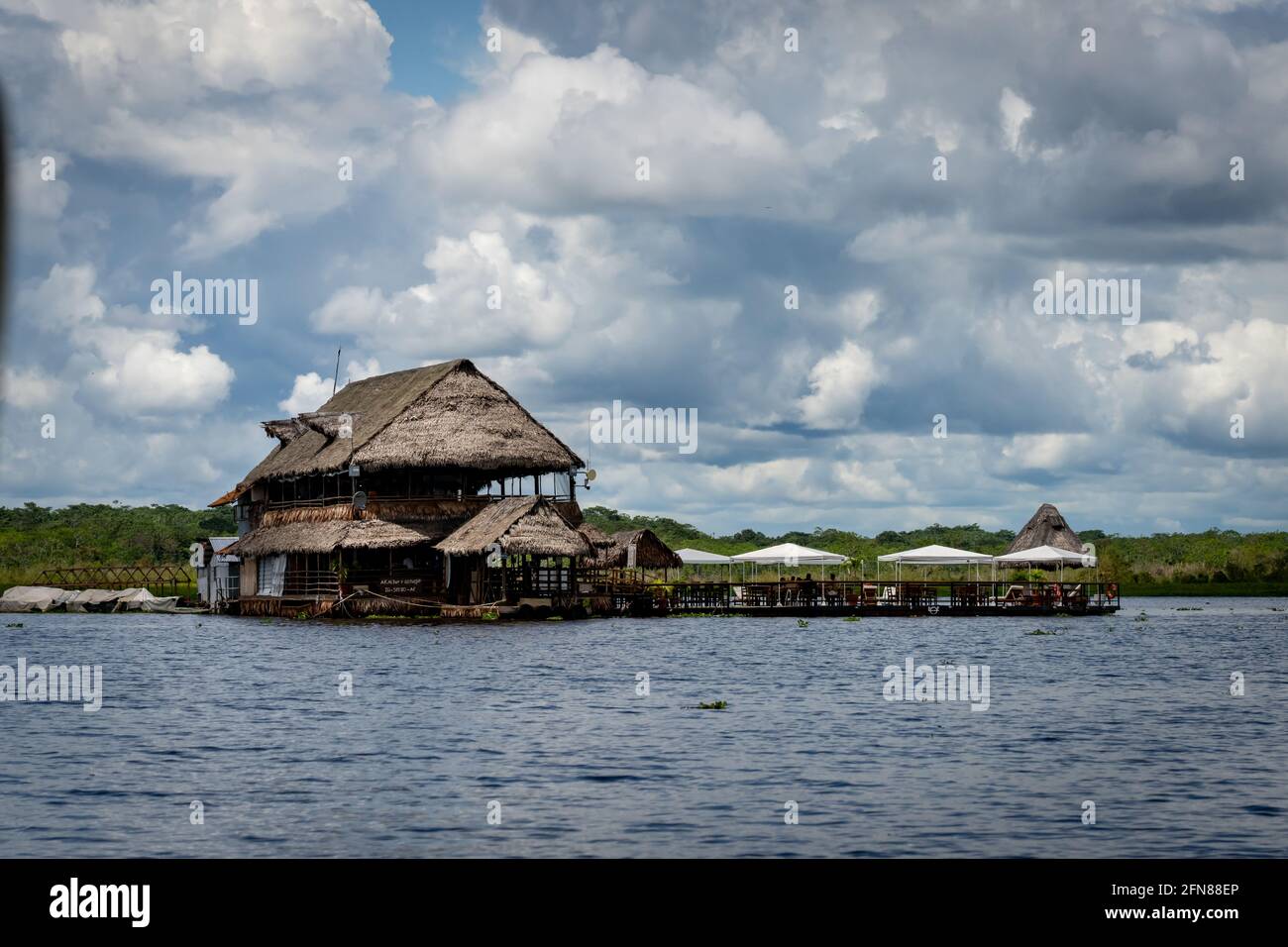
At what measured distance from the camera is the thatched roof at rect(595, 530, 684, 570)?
7381 centimetres

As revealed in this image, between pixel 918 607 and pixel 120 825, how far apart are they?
50.2 m

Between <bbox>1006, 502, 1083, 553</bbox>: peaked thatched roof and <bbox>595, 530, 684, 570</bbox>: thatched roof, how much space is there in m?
22.4

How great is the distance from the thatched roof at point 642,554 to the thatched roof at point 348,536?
17.3m

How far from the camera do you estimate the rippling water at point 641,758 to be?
13867 millimetres

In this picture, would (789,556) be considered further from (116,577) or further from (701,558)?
(116,577)

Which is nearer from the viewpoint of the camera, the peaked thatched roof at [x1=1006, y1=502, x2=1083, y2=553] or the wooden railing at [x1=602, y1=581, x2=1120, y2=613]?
the wooden railing at [x1=602, y1=581, x2=1120, y2=613]

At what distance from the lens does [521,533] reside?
175 ft

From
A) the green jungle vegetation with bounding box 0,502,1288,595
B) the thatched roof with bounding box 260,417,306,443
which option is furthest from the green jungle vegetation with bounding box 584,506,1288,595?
the thatched roof with bounding box 260,417,306,443
